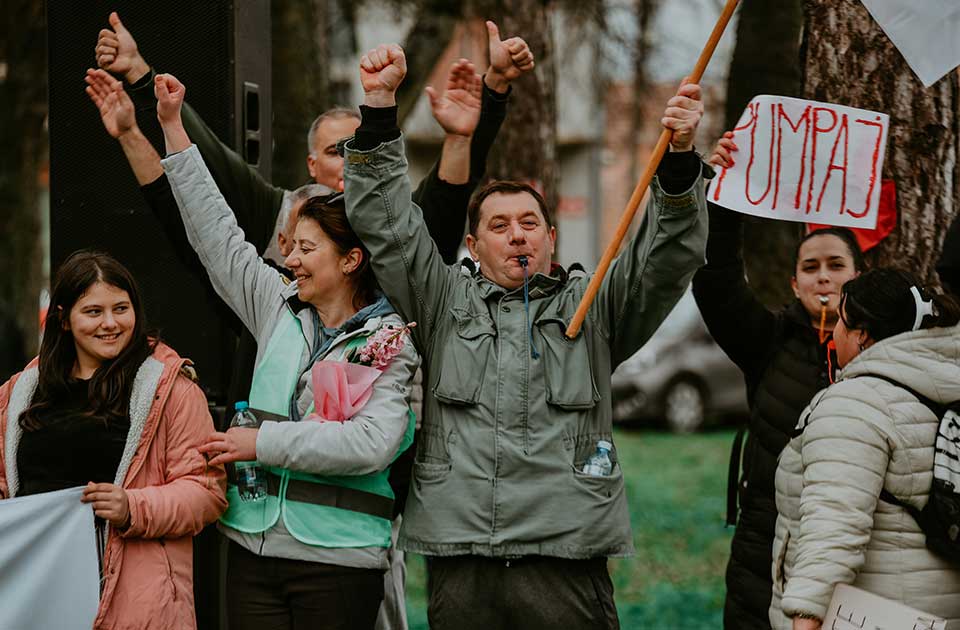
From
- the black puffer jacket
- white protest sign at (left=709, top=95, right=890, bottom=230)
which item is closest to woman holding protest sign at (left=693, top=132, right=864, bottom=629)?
the black puffer jacket

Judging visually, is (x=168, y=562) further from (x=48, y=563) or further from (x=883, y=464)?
(x=883, y=464)

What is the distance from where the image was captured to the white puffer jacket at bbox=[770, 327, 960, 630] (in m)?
3.42

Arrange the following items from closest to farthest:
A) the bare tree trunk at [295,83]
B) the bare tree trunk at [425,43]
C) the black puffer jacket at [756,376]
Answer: the black puffer jacket at [756,376]
the bare tree trunk at [295,83]
the bare tree trunk at [425,43]

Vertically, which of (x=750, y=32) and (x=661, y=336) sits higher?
(x=750, y=32)

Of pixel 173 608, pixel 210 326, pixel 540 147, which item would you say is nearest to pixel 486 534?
pixel 173 608

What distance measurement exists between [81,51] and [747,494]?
317 centimetres

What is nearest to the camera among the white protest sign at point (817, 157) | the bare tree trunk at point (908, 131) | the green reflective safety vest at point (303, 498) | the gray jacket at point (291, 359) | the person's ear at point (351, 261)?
the gray jacket at point (291, 359)

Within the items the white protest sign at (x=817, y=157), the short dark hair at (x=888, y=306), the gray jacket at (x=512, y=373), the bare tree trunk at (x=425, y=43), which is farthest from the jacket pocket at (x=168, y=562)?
the bare tree trunk at (x=425, y=43)

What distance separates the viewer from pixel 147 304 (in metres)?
5.34

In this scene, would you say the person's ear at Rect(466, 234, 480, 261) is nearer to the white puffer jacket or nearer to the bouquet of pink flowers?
the bouquet of pink flowers

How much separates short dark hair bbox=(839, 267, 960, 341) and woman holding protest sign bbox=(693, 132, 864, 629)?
2.23 feet

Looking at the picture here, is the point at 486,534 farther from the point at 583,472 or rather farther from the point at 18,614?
the point at 18,614

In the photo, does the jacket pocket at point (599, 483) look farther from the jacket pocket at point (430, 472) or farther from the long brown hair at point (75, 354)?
the long brown hair at point (75, 354)

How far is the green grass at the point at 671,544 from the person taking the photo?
7.65m
